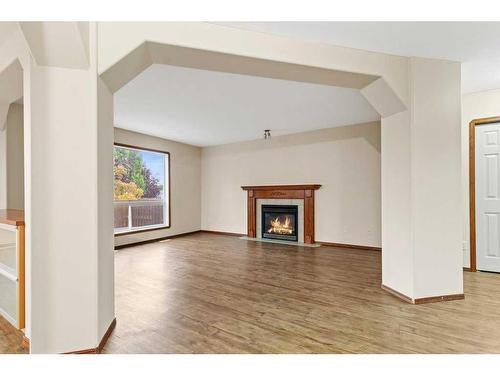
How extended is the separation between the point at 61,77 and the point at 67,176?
648 mm

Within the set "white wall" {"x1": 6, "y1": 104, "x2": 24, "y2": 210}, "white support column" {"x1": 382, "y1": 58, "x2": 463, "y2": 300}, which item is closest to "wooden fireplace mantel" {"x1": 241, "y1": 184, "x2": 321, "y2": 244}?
"white support column" {"x1": 382, "y1": 58, "x2": 463, "y2": 300}

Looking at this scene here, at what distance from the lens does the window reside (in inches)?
213

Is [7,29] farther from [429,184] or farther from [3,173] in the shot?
[429,184]

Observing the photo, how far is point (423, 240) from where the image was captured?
255cm

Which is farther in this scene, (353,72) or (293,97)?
(293,97)

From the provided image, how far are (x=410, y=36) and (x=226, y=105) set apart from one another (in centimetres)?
241

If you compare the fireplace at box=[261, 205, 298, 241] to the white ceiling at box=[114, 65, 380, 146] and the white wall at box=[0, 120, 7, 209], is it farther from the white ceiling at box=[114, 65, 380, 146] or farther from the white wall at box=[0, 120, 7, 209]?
the white wall at box=[0, 120, 7, 209]

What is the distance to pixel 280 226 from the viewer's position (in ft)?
20.0

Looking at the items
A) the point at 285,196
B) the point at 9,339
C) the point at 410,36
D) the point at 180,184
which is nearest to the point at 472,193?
the point at 410,36

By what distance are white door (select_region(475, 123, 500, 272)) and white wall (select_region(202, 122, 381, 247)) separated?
1.59 metres

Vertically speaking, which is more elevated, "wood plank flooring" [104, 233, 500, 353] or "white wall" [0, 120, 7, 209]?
"white wall" [0, 120, 7, 209]

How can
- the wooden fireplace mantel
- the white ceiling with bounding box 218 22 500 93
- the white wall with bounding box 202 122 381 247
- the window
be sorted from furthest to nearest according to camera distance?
the wooden fireplace mantel
the window
the white wall with bounding box 202 122 381 247
the white ceiling with bounding box 218 22 500 93
